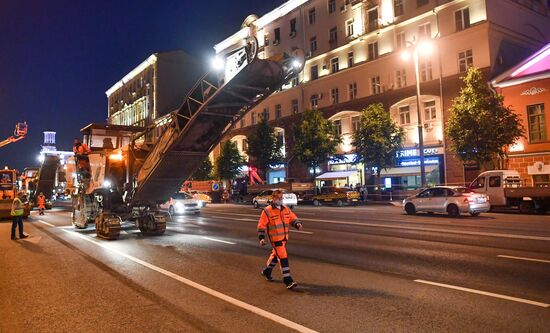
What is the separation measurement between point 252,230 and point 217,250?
522 cm

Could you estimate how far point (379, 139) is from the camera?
35.8 meters

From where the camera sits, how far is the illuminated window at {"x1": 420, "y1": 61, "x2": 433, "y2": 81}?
37.0 meters

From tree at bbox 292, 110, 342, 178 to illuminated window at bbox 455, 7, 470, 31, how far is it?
14.0 m

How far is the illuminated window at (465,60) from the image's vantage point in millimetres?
34469

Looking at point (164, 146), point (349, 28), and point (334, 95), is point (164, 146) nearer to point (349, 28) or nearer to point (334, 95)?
point (334, 95)

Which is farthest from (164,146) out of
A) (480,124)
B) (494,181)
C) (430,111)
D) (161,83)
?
(161,83)

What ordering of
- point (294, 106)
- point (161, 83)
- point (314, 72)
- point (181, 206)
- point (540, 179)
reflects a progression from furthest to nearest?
point (161, 83), point (294, 106), point (314, 72), point (540, 179), point (181, 206)

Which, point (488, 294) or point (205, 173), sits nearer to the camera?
point (488, 294)

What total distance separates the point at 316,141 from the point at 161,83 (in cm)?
4480

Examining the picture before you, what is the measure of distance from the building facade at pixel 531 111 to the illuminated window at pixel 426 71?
639 centimetres

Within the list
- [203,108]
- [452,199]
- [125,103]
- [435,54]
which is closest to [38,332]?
[203,108]

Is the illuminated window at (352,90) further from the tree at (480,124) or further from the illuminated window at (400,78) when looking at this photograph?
the tree at (480,124)

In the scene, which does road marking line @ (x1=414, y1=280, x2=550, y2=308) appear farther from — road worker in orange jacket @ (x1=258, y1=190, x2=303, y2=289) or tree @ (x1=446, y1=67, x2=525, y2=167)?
tree @ (x1=446, y1=67, x2=525, y2=167)

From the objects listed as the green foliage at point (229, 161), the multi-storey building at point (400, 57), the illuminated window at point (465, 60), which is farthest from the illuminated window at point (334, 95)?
the green foliage at point (229, 161)
